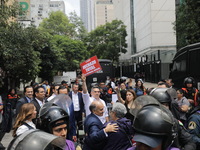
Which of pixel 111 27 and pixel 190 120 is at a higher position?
pixel 111 27

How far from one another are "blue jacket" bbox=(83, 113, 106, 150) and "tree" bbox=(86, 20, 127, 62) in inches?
1676

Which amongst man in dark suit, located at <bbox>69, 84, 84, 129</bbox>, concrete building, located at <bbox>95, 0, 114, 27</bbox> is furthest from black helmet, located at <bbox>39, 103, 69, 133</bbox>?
concrete building, located at <bbox>95, 0, 114, 27</bbox>

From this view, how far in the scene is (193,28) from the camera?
1731 cm

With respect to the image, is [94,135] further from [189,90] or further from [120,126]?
[189,90]

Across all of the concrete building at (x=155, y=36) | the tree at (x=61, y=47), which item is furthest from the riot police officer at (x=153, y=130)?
the concrete building at (x=155, y=36)

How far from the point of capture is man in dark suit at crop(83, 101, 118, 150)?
322 centimetres

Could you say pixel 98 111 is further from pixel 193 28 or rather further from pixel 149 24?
pixel 149 24

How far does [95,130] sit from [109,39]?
44309 mm

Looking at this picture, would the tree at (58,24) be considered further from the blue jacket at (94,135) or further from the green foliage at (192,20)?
the blue jacket at (94,135)

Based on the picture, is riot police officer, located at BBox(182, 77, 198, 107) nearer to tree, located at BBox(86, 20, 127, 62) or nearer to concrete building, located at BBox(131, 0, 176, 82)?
concrete building, located at BBox(131, 0, 176, 82)

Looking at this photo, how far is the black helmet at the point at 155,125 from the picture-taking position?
174 cm

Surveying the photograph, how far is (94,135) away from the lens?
10.9ft

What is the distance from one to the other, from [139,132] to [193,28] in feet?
55.9

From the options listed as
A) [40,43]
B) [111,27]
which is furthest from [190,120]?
[111,27]
